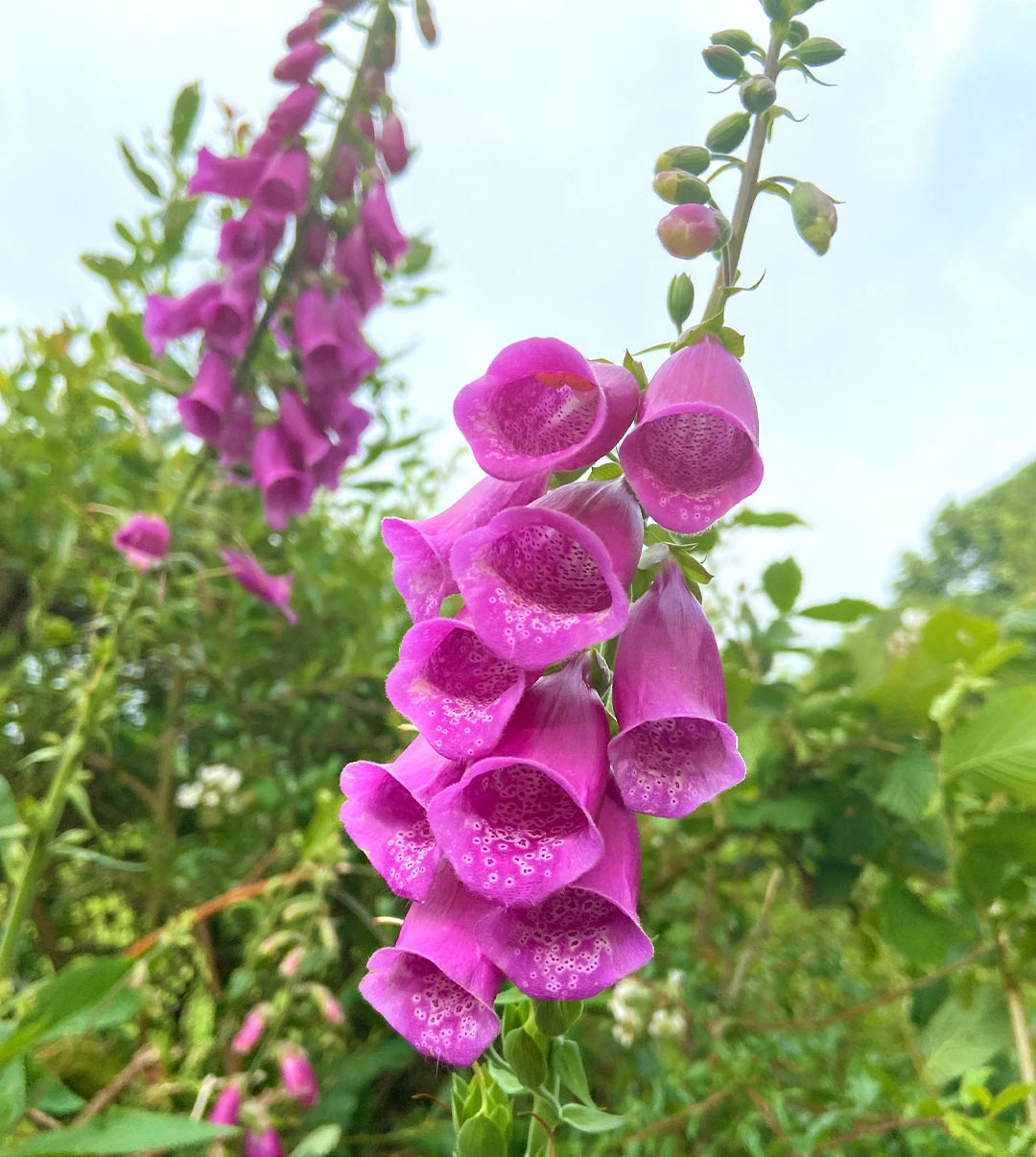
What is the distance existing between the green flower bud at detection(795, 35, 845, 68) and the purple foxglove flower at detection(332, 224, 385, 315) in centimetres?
78

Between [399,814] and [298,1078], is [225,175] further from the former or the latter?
[298,1078]

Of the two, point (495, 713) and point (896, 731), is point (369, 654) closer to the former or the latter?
point (896, 731)

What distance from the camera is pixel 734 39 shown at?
478 millimetres

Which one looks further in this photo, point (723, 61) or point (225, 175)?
point (225, 175)

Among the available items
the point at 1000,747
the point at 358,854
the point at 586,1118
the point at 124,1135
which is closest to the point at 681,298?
the point at 586,1118

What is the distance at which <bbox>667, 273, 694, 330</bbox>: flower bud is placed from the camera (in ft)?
1.43

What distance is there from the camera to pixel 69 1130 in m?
0.64

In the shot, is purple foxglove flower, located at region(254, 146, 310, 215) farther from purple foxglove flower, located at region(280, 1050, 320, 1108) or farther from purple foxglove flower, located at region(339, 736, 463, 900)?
purple foxglove flower, located at region(280, 1050, 320, 1108)

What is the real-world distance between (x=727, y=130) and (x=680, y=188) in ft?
0.20

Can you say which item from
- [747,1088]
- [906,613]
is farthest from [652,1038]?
[906,613]

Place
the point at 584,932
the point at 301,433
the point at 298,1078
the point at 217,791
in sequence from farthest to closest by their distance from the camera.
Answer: the point at 217,791, the point at 301,433, the point at 298,1078, the point at 584,932

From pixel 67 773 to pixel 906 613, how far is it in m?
1.39

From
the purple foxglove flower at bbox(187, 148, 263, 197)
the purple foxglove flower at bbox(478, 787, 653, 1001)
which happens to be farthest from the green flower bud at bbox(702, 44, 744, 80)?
the purple foxglove flower at bbox(187, 148, 263, 197)

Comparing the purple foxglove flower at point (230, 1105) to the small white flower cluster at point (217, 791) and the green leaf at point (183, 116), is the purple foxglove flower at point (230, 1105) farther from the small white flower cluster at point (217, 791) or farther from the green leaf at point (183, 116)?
the green leaf at point (183, 116)
